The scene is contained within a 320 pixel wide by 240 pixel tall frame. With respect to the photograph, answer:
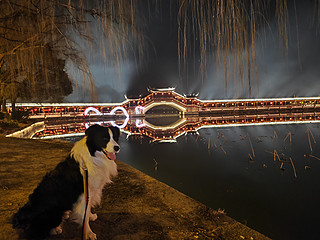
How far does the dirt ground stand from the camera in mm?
1794

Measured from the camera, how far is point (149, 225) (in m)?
1.93

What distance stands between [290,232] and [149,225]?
263 cm

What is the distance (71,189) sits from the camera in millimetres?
1646

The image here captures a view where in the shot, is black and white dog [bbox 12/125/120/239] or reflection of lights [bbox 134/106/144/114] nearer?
black and white dog [bbox 12/125/120/239]

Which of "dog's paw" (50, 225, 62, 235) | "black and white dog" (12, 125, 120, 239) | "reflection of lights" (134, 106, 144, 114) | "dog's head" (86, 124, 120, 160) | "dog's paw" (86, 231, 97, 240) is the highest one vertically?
"reflection of lights" (134, 106, 144, 114)

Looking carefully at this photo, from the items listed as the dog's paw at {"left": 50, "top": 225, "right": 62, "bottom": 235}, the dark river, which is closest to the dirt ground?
the dog's paw at {"left": 50, "top": 225, "right": 62, "bottom": 235}

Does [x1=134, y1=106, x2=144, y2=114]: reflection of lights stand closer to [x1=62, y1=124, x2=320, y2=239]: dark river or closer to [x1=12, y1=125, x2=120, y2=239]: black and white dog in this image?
[x1=62, y1=124, x2=320, y2=239]: dark river

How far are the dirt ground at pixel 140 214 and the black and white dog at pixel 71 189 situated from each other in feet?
0.72

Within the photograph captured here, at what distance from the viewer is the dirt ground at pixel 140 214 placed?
1794 mm

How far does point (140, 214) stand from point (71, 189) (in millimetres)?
913

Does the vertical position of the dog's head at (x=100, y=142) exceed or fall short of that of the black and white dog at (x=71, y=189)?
it exceeds it

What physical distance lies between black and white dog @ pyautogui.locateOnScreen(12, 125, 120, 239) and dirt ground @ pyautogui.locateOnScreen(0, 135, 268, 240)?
219 millimetres

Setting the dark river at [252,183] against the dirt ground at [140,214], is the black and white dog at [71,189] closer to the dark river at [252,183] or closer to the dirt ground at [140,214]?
the dirt ground at [140,214]

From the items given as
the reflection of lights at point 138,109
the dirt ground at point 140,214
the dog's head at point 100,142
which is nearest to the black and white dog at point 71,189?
the dog's head at point 100,142
